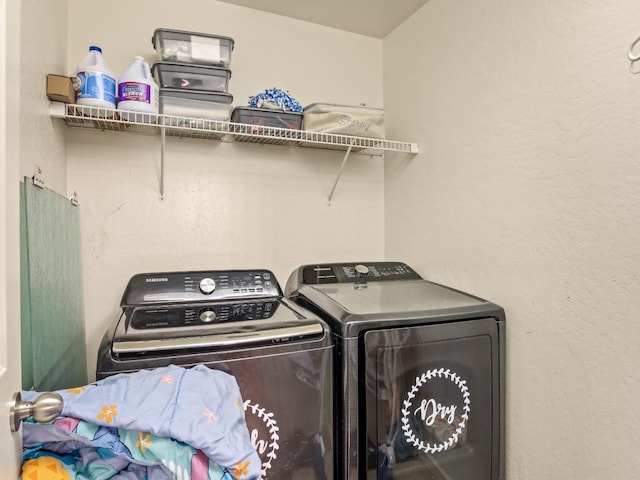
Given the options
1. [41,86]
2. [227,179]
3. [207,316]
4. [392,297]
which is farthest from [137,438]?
[227,179]

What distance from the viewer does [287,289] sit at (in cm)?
197

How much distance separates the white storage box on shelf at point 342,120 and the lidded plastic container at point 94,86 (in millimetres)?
854

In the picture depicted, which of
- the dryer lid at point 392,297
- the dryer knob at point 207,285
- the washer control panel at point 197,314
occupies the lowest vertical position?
the washer control panel at point 197,314

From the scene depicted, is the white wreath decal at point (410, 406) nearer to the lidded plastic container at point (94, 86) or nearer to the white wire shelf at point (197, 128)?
the white wire shelf at point (197, 128)

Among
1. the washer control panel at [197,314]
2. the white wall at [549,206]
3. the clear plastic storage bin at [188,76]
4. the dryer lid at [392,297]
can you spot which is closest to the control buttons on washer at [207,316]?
the washer control panel at [197,314]

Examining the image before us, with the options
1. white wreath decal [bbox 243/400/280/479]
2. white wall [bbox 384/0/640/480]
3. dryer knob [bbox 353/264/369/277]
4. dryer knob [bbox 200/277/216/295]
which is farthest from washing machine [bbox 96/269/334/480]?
white wall [bbox 384/0/640/480]

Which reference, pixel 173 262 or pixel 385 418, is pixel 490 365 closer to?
pixel 385 418

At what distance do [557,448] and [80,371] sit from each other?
6.00 feet

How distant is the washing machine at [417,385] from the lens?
4.18 ft

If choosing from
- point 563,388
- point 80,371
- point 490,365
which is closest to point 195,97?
point 80,371

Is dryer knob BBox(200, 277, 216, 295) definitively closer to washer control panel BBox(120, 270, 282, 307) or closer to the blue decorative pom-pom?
washer control panel BBox(120, 270, 282, 307)

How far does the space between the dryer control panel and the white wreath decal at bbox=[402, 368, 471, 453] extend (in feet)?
2.07

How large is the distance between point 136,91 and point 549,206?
1.61 m

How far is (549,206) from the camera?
1342 millimetres
